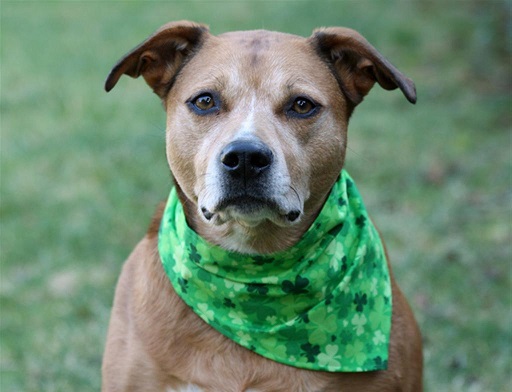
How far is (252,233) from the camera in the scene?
3.89 m

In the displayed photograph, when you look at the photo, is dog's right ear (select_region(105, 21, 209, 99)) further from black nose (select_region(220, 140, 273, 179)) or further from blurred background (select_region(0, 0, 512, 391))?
blurred background (select_region(0, 0, 512, 391))

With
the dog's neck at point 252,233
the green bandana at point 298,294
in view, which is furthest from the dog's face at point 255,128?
the green bandana at point 298,294

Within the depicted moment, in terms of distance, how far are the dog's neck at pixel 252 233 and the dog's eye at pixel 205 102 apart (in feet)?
1.35

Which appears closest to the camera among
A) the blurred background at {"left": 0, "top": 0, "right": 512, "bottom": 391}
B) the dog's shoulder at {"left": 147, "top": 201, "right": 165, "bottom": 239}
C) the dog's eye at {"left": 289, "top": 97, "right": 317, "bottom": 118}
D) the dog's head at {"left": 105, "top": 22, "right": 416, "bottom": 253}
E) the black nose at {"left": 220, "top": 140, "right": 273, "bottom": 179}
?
the black nose at {"left": 220, "top": 140, "right": 273, "bottom": 179}

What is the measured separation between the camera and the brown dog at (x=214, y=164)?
3.60m

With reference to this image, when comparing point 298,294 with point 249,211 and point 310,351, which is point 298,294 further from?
point 249,211

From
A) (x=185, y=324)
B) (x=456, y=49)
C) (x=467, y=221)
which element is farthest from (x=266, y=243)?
(x=456, y=49)

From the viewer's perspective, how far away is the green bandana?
3.88 metres

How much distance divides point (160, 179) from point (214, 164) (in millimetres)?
4615

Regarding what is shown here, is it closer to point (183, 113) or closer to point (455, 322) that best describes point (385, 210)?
point (455, 322)

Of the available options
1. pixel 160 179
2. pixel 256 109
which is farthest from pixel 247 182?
pixel 160 179

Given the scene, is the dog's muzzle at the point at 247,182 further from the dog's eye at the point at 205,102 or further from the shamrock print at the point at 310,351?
the shamrock print at the point at 310,351

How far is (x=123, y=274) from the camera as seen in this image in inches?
167

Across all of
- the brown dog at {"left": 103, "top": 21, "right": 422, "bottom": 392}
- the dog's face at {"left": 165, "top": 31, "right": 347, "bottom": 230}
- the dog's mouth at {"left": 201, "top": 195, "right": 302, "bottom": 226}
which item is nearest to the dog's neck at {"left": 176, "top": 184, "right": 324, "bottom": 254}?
the brown dog at {"left": 103, "top": 21, "right": 422, "bottom": 392}
